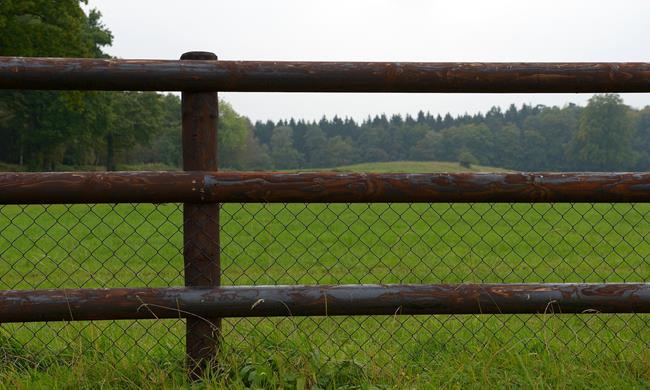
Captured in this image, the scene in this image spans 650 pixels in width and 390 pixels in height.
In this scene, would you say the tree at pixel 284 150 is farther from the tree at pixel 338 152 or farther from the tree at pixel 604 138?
the tree at pixel 604 138

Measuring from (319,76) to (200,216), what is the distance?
949 mm

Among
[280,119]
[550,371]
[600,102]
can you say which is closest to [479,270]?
[550,371]

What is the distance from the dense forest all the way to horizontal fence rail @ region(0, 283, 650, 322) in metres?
22.6

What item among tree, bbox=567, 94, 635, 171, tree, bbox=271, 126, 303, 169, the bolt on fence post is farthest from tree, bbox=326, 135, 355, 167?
the bolt on fence post

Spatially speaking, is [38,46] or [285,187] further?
[38,46]

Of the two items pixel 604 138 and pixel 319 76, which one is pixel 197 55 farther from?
pixel 604 138

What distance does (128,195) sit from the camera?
329cm

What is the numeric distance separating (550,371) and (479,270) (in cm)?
631

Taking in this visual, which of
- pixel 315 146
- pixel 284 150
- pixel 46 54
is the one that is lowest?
pixel 284 150

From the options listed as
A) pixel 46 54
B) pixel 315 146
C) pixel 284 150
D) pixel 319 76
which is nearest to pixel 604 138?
pixel 315 146

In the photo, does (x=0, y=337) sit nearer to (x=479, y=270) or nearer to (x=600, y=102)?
(x=479, y=270)

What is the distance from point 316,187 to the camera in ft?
11.0

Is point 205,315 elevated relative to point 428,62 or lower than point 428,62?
lower

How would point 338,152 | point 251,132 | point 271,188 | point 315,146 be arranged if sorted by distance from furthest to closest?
1. point 315,146
2. point 338,152
3. point 251,132
4. point 271,188
